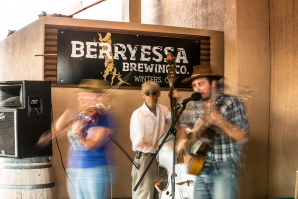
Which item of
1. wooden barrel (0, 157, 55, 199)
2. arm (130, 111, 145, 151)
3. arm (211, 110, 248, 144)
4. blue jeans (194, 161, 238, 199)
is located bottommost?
A: wooden barrel (0, 157, 55, 199)

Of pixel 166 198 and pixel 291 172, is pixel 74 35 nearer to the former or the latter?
pixel 166 198

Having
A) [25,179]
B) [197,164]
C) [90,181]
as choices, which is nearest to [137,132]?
[90,181]

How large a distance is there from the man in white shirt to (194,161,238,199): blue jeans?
92cm

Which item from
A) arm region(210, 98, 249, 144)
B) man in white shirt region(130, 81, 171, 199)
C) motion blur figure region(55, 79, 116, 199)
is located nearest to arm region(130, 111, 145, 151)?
man in white shirt region(130, 81, 171, 199)

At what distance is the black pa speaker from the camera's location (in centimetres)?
263

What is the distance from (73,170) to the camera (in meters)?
2.25

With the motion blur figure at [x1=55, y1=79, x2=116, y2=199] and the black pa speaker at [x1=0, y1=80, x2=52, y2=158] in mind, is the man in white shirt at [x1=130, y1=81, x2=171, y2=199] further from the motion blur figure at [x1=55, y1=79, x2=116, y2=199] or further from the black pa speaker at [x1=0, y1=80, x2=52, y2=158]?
the black pa speaker at [x1=0, y1=80, x2=52, y2=158]

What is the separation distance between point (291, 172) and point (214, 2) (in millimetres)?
2880

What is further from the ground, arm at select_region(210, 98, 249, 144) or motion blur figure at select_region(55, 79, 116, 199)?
arm at select_region(210, 98, 249, 144)

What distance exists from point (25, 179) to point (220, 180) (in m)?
1.70

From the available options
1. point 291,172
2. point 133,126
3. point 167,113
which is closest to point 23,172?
point 133,126

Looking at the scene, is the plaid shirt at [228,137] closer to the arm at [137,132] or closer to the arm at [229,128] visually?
the arm at [229,128]

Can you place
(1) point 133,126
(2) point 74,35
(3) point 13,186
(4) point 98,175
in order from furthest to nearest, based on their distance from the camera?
(2) point 74,35, (1) point 133,126, (3) point 13,186, (4) point 98,175

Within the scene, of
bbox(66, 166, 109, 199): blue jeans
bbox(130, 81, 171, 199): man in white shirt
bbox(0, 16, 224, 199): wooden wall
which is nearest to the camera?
bbox(66, 166, 109, 199): blue jeans
